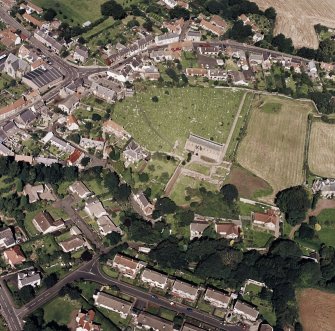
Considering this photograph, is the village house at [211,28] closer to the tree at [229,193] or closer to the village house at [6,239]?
the tree at [229,193]

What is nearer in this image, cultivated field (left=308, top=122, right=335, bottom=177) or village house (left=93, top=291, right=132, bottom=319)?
village house (left=93, top=291, right=132, bottom=319)

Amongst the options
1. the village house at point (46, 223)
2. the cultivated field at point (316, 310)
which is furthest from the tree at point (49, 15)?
the cultivated field at point (316, 310)

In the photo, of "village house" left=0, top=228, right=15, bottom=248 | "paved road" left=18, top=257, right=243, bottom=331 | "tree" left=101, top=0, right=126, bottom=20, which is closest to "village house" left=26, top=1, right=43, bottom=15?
"tree" left=101, top=0, right=126, bottom=20

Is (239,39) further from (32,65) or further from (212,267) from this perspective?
(212,267)

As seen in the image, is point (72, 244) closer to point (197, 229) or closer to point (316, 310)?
point (197, 229)

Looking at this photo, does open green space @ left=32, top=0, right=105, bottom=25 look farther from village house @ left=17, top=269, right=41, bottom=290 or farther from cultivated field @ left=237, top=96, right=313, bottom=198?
village house @ left=17, top=269, right=41, bottom=290
